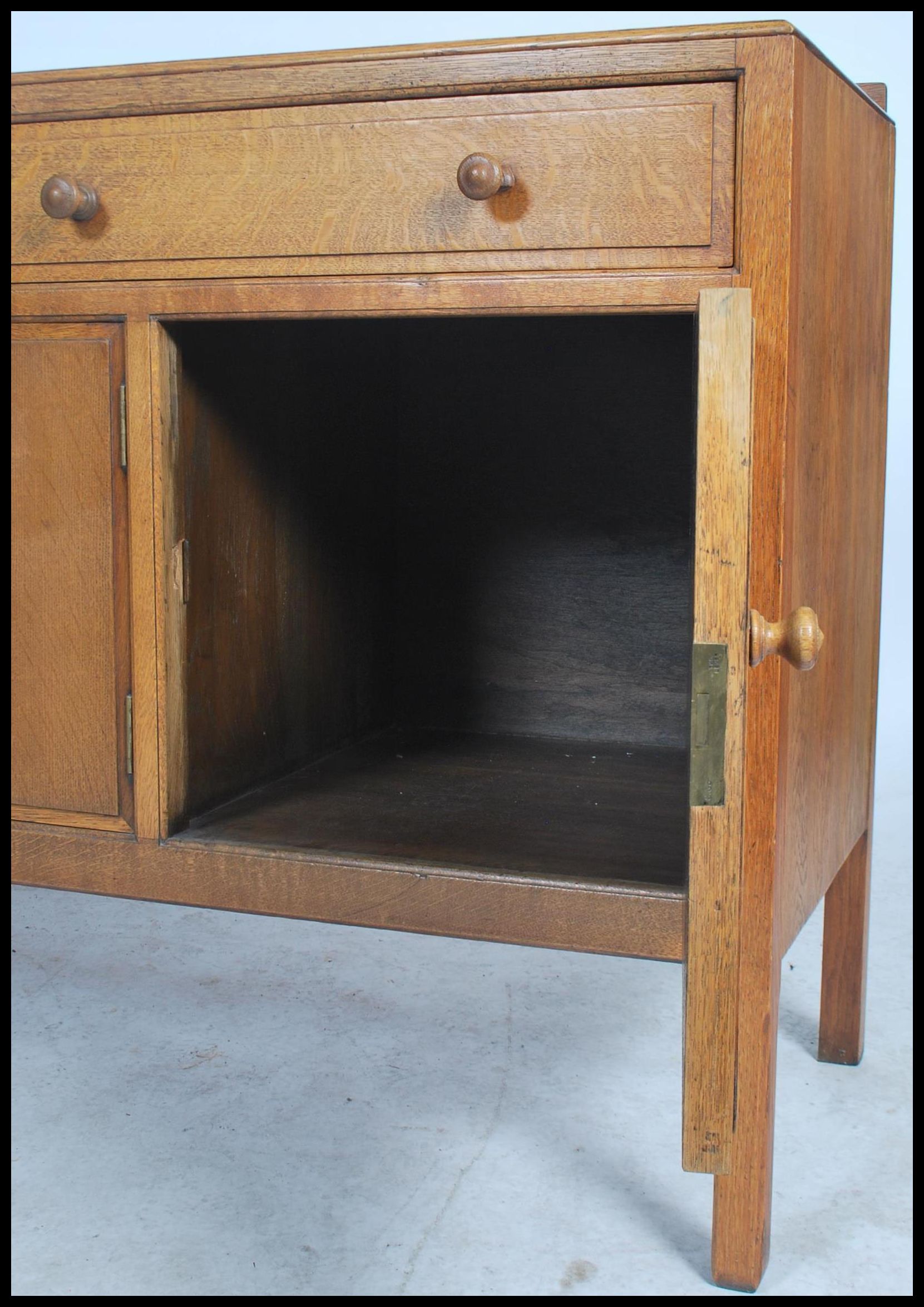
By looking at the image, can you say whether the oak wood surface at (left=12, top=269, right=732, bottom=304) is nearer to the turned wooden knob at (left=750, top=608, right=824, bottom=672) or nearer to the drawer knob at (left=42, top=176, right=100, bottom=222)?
the drawer knob at (left=42, top=176, right=100, bottom=222)

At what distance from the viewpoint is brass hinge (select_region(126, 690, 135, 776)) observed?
55.9 inches

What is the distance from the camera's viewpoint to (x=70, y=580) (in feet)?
4.69

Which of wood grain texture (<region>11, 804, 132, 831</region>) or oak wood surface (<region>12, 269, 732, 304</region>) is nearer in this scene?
oak wood surface (<region>12, 269, 732, 304</region>)

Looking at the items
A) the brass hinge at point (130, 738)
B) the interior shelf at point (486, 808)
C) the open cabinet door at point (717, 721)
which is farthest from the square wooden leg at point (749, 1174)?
the brass hinge at point (130, 738)

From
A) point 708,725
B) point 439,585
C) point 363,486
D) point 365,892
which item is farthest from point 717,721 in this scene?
point 439,585

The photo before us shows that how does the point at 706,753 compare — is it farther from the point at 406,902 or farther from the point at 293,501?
the point at 293,501

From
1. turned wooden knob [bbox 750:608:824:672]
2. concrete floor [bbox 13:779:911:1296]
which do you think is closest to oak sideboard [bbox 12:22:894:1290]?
turned wooden knob [bbox 750:608:824:672]

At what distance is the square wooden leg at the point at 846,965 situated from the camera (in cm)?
173

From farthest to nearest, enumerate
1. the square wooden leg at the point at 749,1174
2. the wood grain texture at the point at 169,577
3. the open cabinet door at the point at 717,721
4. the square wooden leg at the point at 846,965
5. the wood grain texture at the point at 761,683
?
the square wooden leg at the point at 846,965 < the wood grain texture at the point at 169,577 < the square wooden leg at the point at 749,1174 < the wood grain texture at the point at 761,683 < the open cabinet door at the point at 717,721

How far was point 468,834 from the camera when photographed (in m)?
1.47

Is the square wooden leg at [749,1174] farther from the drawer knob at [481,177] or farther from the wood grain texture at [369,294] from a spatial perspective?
the drawer knob at [481,177]

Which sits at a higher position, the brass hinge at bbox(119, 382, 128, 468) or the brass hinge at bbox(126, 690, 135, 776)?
the brass hinge at bbox(119, 382, 128, 468)

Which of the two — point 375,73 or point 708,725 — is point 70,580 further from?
point 708,725

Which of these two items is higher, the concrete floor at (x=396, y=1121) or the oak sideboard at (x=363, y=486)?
the oak sideboard at (x=363, y=486)
